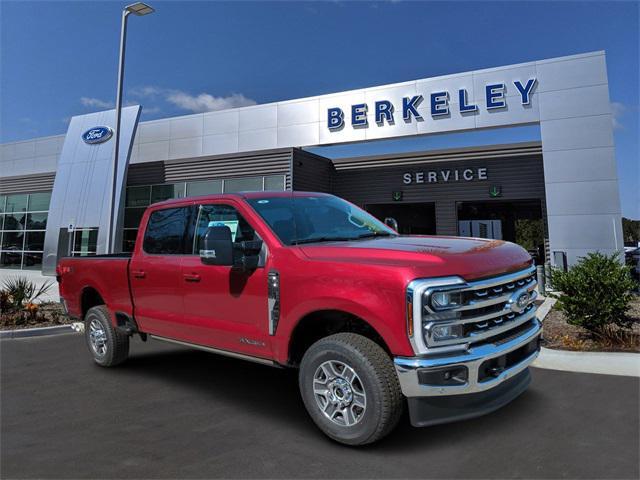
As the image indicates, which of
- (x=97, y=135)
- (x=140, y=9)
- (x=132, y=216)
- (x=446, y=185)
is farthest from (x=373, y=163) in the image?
(x=97, y=135)

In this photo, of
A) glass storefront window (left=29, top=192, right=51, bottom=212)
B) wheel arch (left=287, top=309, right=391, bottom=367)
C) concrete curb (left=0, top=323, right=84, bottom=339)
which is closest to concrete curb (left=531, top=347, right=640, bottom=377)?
wheel arch (left=287, top=309, right=391, bottom=367)

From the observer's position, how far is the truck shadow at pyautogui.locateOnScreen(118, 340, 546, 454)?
3.34 metres

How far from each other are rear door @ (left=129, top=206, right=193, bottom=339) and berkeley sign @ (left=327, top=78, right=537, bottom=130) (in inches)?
519

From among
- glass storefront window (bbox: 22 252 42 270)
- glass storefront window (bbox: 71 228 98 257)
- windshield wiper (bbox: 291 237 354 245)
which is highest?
glass storefront window (bbox: 71 228 98 257)

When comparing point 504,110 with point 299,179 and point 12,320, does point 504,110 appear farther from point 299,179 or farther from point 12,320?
point 12,320

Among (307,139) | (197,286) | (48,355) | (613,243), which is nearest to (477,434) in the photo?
(197,286)

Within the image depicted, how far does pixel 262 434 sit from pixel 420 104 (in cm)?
1503

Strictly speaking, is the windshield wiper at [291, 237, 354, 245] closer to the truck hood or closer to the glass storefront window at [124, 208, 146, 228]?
the truck hood

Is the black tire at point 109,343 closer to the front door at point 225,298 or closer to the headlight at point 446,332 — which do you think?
the front door at point 225,298

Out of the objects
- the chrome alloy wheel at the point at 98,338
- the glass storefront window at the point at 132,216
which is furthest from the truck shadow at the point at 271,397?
the glass storefront window at the point at 132,216

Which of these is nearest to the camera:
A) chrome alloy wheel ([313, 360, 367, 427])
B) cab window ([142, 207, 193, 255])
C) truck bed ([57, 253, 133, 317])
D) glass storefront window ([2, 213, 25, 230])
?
chrome alloy wheel ([313, 360, 367, 427])

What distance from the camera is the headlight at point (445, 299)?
2.87 metres

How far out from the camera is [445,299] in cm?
290

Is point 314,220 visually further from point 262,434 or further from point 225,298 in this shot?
point 262,434
